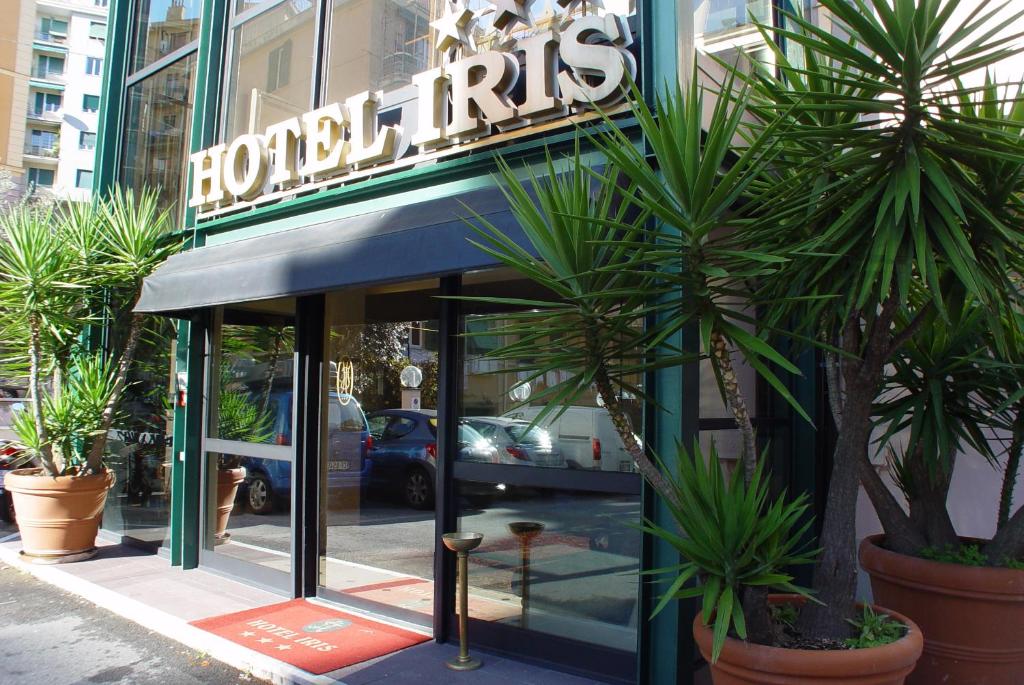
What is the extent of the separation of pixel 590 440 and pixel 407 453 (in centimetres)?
195

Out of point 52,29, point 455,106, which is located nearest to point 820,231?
point 455,106

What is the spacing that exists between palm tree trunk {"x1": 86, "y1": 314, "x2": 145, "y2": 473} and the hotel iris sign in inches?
63.9

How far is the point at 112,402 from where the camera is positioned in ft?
25.3

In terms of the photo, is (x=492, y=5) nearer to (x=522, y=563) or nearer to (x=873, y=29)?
(x=873, y=29)

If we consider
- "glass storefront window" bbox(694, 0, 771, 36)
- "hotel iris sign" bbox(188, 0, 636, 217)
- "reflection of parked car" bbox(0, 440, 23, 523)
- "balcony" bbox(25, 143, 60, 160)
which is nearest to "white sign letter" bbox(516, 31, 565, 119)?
"hotel iris sign" bbox(188, 0, 636, 217)

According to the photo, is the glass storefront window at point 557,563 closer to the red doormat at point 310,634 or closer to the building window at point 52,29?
the red doormat at point 310,634

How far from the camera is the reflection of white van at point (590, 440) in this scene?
15.2ft

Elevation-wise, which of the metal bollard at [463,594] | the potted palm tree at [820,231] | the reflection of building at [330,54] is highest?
the reflection of building at [330,54]

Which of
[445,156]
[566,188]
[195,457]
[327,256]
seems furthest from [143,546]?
[566,188]

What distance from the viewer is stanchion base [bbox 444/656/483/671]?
187 inches

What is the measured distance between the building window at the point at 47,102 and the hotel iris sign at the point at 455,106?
63.4 m

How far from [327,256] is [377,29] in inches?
90.1

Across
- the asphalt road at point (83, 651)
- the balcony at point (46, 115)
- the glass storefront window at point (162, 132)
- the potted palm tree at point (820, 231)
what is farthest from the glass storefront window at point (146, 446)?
the balcony at point (46, 115)

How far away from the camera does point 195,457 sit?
292 inches
